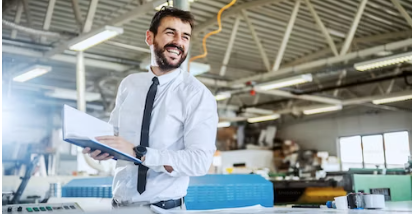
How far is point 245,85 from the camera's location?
10234mm

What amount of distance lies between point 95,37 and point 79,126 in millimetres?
4871

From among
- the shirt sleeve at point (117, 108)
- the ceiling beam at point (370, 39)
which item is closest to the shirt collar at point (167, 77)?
the shirt sleeve at point (117, 108)

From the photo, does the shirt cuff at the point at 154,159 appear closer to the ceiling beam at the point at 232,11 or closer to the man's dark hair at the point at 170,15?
the man's dark hair at the point at 170,15

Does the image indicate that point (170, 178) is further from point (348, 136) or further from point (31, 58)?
point (348, 136)

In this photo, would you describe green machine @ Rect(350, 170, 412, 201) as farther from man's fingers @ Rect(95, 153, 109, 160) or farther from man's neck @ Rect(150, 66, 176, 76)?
man's fingers @ Rect(95, 153, 109, 160)

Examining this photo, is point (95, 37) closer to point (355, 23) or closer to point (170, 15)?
point (355, 23)

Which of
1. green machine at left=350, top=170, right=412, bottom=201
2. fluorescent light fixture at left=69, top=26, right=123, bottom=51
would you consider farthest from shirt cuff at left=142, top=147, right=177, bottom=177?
fluorescent light fixture at left=69, top=26, right=123, bottom=51

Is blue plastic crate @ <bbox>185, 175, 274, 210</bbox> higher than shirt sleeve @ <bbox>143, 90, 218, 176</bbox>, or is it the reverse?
shirt sleeve @ <bbox>143, 90, 218, 176</bbox>

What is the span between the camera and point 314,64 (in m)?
8.92

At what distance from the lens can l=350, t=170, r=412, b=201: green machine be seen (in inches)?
190

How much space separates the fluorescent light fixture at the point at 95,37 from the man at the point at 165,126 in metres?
3.99

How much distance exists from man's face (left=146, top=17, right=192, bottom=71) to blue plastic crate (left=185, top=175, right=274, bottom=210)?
2.94 ft

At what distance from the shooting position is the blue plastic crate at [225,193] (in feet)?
8.32

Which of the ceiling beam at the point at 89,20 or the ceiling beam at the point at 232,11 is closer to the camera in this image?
the ceiling beam at the point at 89,20
